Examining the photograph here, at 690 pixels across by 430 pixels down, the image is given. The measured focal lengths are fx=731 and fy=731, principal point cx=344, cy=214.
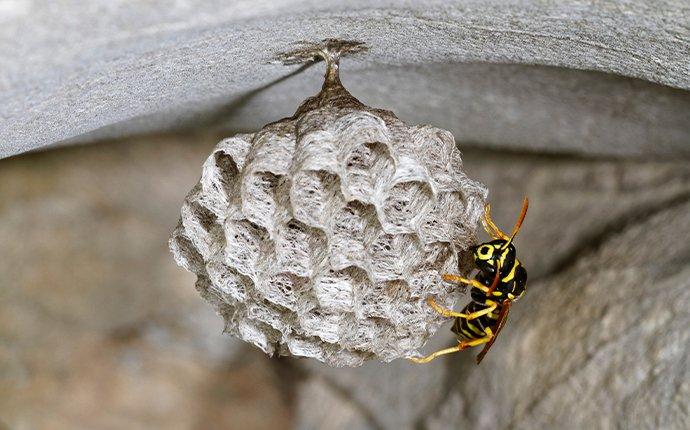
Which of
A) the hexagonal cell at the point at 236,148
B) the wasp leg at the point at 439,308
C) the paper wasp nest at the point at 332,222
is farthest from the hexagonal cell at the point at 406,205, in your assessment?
the hexagonal cell at the point at 236,148

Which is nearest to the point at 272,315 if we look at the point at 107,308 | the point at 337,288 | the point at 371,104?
the point at 337,288

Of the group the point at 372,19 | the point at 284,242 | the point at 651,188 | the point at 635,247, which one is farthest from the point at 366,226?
the point at 651,188

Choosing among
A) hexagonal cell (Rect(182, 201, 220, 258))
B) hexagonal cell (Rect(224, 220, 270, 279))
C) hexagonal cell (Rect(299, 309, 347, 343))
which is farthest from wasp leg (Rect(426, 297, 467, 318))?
hexagonal cell (Rect(182, 201, 220, 258))

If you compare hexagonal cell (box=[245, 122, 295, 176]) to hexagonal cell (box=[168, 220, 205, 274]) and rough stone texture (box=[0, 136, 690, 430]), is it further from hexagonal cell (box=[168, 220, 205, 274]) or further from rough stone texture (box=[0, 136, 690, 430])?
rough stone texture (box=[0, 136, 690, 430])

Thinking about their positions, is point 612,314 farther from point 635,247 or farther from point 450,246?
point 450,246

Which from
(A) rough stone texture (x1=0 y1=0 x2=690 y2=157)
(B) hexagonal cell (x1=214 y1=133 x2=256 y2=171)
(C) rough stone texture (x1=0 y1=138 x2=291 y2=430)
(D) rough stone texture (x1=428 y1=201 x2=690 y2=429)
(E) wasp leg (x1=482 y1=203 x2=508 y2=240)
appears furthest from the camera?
(C) rough stone texture (x1=0 y1=138 x2=291 y2=430)

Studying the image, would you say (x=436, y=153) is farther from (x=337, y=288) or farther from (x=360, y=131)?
(x=337, y=288)
